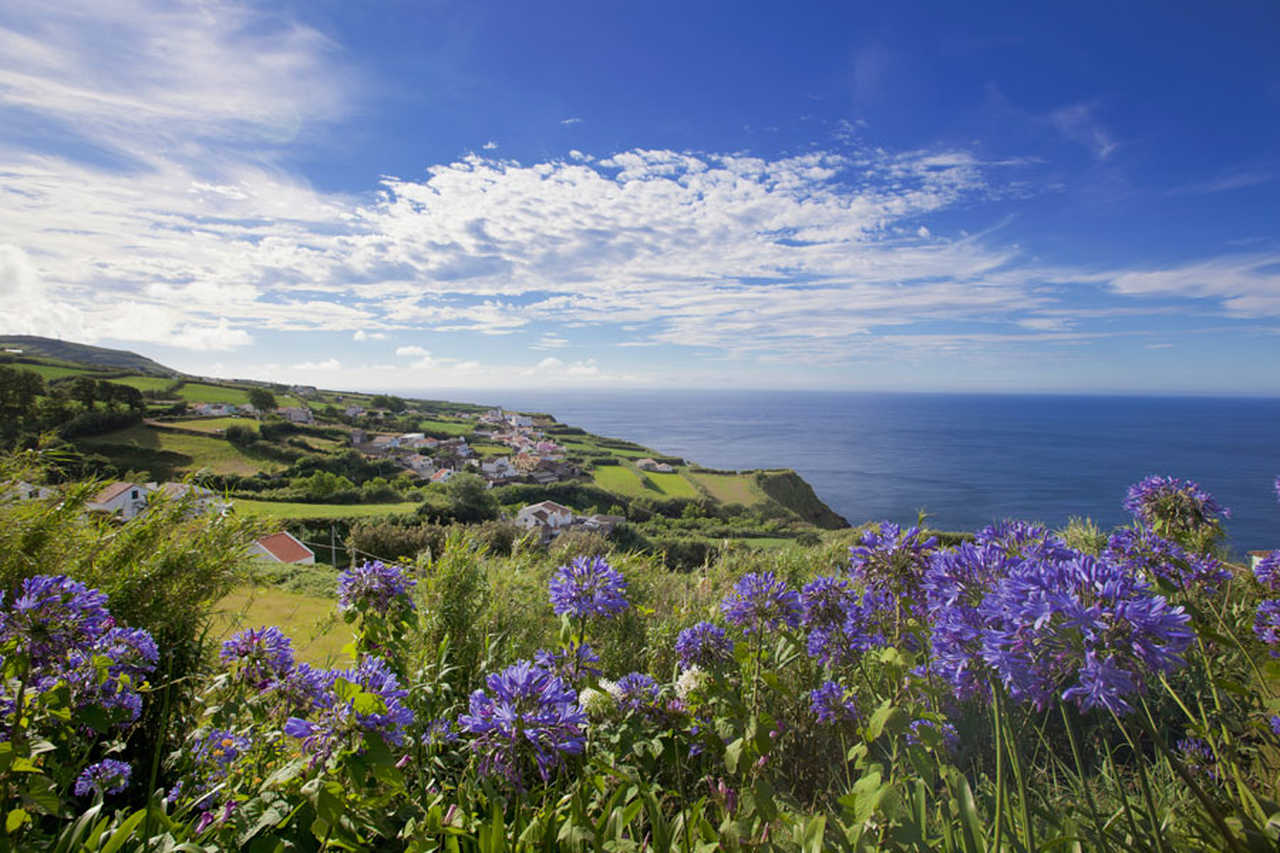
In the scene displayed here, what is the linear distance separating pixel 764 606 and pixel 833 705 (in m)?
0.52

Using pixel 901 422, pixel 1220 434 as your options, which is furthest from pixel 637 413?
pixel 1220 434

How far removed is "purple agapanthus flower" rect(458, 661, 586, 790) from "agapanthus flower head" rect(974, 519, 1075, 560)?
1.26 meters

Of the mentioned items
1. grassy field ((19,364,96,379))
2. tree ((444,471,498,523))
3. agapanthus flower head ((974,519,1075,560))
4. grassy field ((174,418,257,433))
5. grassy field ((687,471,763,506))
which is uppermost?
grassy field ((19,364,96,379))

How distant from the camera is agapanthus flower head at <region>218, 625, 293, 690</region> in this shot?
73.3 inches

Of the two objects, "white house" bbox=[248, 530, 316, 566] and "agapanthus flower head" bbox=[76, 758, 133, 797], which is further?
"white house" bbox=[248, 530, 316, 566]

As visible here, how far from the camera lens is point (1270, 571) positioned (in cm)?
257

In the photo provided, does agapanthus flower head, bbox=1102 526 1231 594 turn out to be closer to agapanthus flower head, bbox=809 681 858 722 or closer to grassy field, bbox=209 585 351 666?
agapanthus flower head, bbox=809 681 858 722

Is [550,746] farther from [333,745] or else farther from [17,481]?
[17,481]

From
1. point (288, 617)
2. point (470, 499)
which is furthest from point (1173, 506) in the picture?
point (470, 499)

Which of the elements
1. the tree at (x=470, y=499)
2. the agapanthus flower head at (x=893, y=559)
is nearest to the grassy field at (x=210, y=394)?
the tree at (x=470, y=499)

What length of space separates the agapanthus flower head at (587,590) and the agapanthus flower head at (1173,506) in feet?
9.02

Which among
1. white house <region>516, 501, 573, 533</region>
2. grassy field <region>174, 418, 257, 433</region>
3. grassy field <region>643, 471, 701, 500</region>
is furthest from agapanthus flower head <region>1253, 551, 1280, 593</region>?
grassy field <region>174, 418, 257, 433</region>

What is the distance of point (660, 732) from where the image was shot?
191cm

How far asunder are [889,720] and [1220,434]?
118 meters
